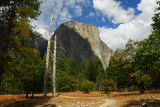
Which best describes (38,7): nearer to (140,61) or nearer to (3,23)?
(3,23)

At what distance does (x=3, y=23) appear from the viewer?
8.40 m

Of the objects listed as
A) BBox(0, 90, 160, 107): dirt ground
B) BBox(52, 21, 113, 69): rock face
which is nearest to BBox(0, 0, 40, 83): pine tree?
BBox(0, 90, 160, 107): dirt ground

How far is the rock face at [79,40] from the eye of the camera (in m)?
101

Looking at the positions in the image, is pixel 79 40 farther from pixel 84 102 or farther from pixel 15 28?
pixel 15 28

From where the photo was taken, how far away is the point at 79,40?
337 feet

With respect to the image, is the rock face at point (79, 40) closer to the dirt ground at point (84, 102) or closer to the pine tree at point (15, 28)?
the dirt ground at point (84, 102)

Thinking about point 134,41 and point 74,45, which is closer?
point 134,41

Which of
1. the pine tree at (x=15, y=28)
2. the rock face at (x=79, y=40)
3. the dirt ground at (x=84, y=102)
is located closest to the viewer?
the pine tree at (x=15, y=28)

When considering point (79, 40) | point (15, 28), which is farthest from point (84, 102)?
point (79, 40)

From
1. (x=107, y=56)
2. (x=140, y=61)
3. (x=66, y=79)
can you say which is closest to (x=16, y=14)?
(x=140, y=61)

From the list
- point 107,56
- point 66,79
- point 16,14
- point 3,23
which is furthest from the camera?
point 107,56

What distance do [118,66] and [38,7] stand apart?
16735 millimetres

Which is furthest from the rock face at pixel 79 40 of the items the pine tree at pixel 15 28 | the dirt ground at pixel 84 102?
the pine tree at pixel 15 28

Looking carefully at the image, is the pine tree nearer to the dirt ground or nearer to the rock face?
the dirt ground
